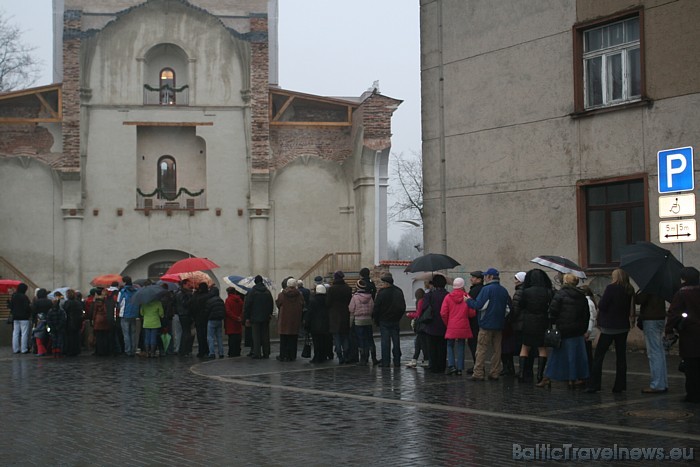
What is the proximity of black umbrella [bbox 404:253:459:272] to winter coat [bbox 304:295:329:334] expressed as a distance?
7.06 ft

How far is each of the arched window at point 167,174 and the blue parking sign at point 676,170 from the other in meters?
30.1

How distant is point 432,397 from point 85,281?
2896cm

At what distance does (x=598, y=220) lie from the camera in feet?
65.9

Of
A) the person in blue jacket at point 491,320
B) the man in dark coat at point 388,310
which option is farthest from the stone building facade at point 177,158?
the person in blue jacket at point 491,320

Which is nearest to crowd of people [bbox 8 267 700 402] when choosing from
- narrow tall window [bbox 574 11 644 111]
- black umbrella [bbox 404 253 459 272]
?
black umbrella [bbox 404 253 459 272]

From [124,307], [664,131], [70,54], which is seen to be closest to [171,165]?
[70,54]

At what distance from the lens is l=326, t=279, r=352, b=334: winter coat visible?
19.8m


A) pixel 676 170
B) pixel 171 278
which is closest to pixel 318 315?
pixel 676 170

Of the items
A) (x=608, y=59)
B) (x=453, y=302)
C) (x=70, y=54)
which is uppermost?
(x=70, y=54)

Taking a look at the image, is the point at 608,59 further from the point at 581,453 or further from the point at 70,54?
the point at 70,54

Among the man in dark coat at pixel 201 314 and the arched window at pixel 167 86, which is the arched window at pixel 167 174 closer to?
the arched window at pixel 167 86

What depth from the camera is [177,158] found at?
1660 inches

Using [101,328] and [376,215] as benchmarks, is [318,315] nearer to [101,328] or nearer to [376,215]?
[101,328]

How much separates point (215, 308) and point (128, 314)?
89.4 inches
